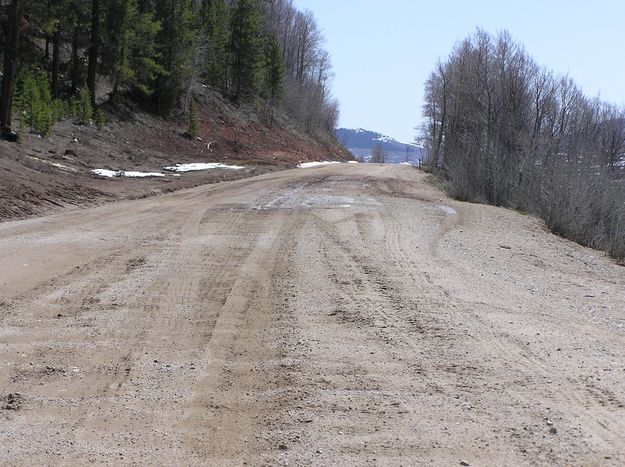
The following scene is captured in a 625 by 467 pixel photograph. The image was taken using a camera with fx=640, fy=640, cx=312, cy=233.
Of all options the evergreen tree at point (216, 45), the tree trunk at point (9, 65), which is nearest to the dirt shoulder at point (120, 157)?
the tree trunk at point (9, 65)

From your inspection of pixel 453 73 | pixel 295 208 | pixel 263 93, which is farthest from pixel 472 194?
pixel 263 93

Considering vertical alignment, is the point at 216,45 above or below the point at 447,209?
above

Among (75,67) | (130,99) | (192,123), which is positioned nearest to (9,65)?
(75,67)

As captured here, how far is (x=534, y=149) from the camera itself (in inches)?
1049

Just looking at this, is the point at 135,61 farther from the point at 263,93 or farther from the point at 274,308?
the point at 274,308

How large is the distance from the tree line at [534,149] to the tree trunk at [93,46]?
18.7 m

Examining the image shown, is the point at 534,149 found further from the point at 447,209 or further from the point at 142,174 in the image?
the point at 142,174

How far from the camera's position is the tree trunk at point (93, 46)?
3191cm

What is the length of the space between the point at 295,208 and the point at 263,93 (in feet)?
161

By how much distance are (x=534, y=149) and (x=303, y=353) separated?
2360cm

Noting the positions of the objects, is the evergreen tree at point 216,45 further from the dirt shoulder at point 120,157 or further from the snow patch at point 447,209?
the snow patch at point 447,209

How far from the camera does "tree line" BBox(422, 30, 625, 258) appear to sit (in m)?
20.2

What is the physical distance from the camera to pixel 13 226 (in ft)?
40.0

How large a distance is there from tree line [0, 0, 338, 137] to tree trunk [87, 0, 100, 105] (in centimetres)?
5
